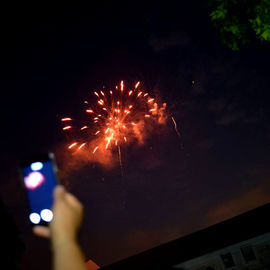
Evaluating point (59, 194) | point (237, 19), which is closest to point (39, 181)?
point (59, 194)

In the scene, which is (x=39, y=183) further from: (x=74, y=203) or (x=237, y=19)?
(x=237, y=19)

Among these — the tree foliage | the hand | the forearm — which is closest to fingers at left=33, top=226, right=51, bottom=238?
the hand

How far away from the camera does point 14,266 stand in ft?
52.3

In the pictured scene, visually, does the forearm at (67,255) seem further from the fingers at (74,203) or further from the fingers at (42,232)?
the fingers at (42,232)

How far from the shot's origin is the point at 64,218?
5.26ft

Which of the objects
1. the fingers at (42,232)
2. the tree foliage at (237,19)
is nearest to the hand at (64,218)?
the fingers at (42,232)

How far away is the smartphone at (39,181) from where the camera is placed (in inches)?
101

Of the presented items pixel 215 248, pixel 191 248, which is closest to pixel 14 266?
pixel 191 248

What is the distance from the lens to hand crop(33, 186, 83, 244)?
153cm

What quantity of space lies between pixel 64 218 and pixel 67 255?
234 mm

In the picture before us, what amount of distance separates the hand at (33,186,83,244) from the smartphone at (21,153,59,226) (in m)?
0.81

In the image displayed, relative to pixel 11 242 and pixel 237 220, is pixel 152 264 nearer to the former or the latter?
pixel 237 220

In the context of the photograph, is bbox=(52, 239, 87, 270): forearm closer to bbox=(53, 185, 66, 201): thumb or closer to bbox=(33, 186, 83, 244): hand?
bbox=(33, 186, 83, 244): hand

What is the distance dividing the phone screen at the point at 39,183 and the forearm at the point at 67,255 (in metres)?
1.07
